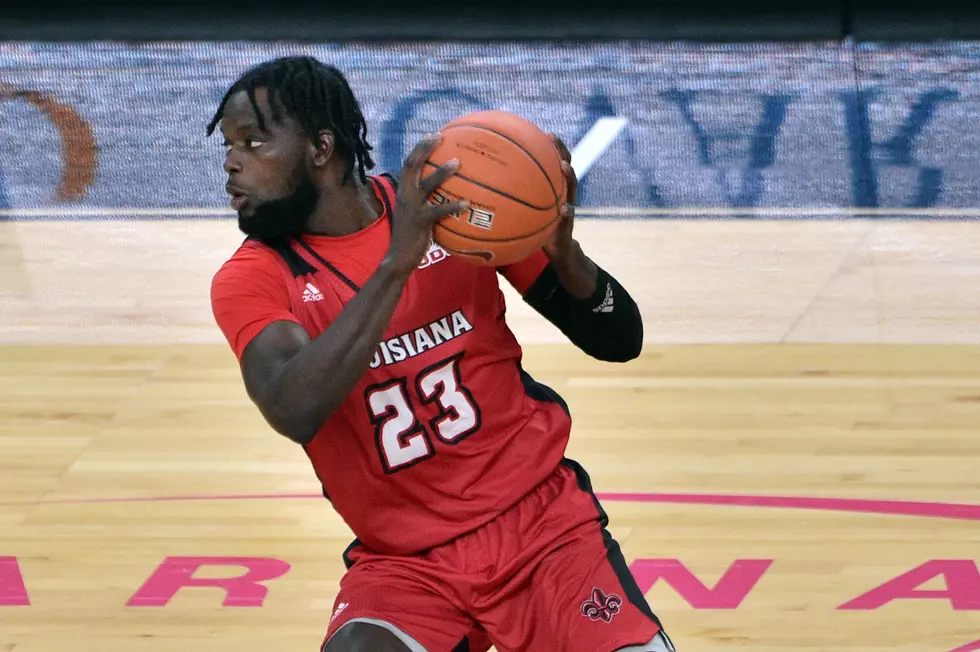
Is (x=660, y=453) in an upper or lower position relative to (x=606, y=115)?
upper

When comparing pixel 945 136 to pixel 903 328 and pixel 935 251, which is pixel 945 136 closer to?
pixel 935 251

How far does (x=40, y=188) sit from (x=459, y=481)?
701 centimetres

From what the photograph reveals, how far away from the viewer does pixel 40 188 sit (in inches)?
374

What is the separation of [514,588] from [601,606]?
0.20 metres

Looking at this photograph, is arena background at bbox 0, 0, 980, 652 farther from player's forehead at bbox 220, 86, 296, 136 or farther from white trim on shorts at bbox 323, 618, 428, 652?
player's forehead at bbox 220, 86, 296, 136

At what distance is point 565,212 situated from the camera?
119 inches

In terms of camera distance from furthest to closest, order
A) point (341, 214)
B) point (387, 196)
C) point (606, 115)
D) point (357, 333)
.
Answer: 1. point (606, 115)
2. point (387, 196)
3. point (341, 214)
4. point (357, 333)

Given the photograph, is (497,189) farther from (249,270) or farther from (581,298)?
(249,270)

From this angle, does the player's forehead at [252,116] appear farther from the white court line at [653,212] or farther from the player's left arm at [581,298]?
the white court line at [653,212]

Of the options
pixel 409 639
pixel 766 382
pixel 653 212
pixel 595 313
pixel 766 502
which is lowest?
pixel 653 212

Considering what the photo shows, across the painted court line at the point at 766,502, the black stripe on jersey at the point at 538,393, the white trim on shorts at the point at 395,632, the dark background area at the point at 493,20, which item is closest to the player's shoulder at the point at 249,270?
the black stripe on jersey at the point at 538,393

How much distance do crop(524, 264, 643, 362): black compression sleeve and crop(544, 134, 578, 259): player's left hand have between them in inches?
5.2

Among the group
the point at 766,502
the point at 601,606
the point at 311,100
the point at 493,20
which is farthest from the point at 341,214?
the point at 493,20

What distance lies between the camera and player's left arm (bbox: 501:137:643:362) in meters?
3.18
